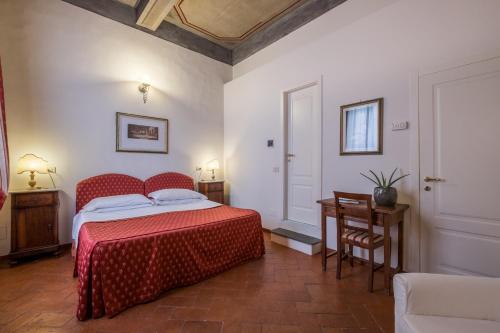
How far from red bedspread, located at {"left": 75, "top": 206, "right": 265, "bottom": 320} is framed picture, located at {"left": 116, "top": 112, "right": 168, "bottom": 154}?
5.04 feet

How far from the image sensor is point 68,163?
121 inches

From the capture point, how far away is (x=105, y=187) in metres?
3.27

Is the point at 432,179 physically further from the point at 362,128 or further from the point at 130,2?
the point at 130,2

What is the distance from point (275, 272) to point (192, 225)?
3.21 ft

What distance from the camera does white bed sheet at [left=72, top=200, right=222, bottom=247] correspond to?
7.94ft

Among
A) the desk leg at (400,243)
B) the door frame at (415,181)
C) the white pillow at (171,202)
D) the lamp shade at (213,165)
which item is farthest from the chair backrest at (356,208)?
the lamp shade at (213,165)

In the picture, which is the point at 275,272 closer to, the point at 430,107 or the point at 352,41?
the point at 430,107

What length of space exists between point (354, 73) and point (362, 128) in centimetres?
66

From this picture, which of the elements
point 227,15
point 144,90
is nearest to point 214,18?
point 227,15

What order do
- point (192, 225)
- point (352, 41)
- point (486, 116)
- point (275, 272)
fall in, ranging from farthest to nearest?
point (352, 41)
point (275, 272)
point (192, 225)
point (486, 116)

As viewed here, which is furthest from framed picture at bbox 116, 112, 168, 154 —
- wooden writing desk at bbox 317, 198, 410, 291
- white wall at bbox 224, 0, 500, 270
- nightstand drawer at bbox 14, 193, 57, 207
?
wooden writing desk at bbox 317, 198, 410, 291

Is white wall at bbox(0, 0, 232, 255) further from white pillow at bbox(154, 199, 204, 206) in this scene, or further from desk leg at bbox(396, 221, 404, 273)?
desk leg at bbox(396, 221, 404, 273)

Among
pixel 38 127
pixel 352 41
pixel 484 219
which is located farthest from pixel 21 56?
pixel 484 219

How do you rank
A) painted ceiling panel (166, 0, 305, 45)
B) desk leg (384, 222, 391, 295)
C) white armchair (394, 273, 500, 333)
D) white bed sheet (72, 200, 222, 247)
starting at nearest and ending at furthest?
white armchair (394, 273, 500, 333) < desk leg (384, 222, 391, 295) < white bed sheet (72, 200, 222, 247) < painted ceiling panel (166, 0, 305, 45)
